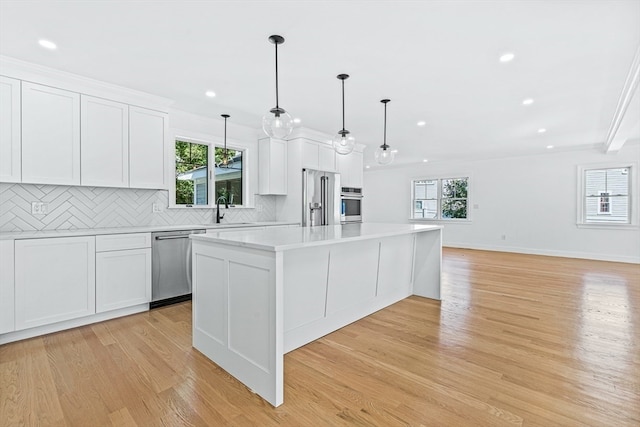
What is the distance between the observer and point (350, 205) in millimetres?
5789

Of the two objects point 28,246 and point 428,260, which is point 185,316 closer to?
point 28,246

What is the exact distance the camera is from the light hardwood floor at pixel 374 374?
1613 millimetres

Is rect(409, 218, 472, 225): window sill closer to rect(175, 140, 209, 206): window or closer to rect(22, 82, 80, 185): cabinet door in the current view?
rect(175, 140, 209, 206): window

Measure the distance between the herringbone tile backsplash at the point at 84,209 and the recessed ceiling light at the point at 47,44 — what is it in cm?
136

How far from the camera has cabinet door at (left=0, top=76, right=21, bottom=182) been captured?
2697 mm

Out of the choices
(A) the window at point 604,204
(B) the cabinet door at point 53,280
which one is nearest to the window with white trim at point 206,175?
(B) the cabinet door at point 53,280

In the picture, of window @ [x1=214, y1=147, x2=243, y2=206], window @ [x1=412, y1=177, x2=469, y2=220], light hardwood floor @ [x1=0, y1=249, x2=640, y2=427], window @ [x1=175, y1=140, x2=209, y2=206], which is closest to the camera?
light hardwood floor @ [x1=0, y1=249, x2=640, y2=427]

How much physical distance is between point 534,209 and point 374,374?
7010 millimetres

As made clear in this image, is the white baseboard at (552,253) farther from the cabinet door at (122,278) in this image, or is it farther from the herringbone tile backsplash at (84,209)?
the cabinet door at (122,278)

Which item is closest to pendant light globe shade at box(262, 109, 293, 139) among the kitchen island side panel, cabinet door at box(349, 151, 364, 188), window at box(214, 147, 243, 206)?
the kitchen island side panel

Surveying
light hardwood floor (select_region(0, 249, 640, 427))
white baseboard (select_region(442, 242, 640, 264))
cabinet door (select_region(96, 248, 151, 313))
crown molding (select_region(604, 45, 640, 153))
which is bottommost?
light hardwood floor (select_region(0, 249, 640, 427))

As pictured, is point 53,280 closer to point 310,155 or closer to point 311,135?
point 310,155

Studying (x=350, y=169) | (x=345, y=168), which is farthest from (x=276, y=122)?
(x=350, y=169)

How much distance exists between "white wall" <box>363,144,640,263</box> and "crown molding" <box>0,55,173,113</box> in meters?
7.36
